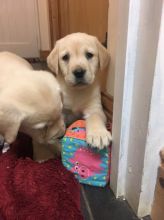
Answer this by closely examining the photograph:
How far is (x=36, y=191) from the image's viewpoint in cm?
100

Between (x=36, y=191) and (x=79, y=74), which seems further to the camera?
(x=79, y=74)

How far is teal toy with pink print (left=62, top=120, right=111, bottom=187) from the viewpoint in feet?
3.42

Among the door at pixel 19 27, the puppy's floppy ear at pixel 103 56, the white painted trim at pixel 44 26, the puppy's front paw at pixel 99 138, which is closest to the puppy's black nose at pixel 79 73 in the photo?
the puppy's floppy ear at pixel 103 56

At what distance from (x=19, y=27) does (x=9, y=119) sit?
2596 mm

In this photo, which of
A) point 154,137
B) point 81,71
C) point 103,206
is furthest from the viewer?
point 81,71

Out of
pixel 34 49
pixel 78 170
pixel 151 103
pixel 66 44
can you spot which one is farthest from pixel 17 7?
pixel 151 103

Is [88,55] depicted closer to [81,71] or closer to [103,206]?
[81,71]

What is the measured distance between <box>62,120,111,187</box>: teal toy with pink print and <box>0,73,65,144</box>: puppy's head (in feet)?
0.36

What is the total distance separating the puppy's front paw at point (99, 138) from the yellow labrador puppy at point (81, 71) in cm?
11

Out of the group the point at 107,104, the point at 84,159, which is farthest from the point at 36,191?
the point at 107,104

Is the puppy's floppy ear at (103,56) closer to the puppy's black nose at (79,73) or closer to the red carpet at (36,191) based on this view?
the puppy's black nose at (79,73)

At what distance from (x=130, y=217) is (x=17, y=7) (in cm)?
294

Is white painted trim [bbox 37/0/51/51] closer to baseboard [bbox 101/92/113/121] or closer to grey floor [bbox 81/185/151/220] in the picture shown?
baseboard [bbox 101/92/113/121]

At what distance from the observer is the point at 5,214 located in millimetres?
909
